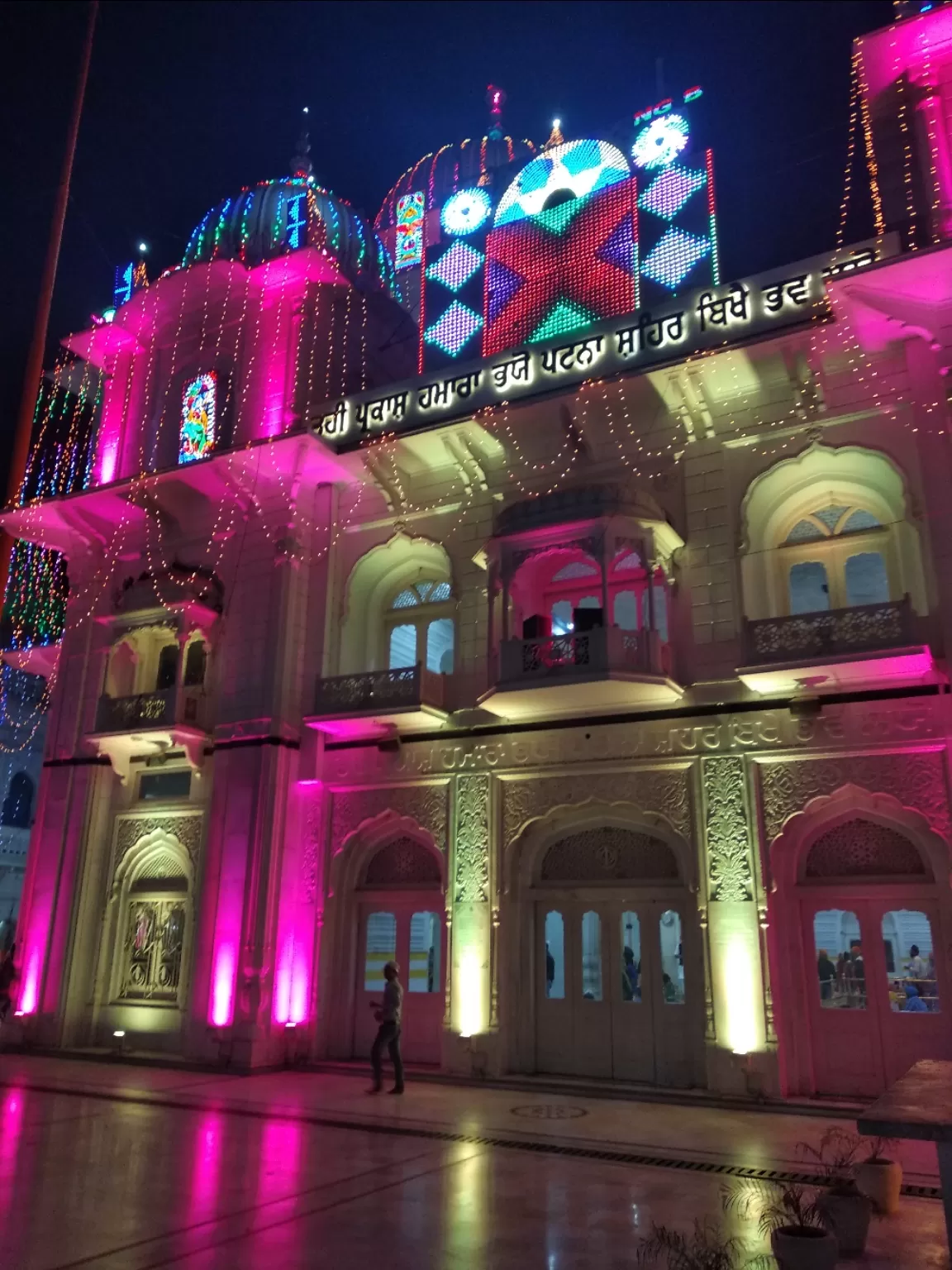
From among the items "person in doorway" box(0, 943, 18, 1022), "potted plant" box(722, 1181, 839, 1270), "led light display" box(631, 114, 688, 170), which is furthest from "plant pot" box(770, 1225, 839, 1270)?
"led light display" box(631, 114, 688, 170)

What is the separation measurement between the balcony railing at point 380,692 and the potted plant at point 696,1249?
817cm

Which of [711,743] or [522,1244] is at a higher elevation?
[711,743]

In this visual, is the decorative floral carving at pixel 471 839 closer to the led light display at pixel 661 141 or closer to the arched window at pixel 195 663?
the arched window at pixel 195 663

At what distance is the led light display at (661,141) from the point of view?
1702 cm

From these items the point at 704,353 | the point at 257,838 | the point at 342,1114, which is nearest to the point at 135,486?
the point at 257,838

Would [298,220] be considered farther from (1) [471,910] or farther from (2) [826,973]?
(2) [826,973]

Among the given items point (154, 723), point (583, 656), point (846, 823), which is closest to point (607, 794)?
point (583, 656)

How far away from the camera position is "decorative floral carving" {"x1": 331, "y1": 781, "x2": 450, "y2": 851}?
13.5 m

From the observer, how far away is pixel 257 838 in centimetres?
1398

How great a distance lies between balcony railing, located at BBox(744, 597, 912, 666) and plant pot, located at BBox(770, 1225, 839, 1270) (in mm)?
7128

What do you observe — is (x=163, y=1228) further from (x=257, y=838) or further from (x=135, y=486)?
(x=135, y=486)

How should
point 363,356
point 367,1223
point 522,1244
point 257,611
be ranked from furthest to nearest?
point 363,356, point 257,611, point 367,1223, point 522,1244

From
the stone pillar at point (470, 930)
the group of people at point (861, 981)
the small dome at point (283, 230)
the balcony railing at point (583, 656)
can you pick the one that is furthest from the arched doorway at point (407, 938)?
the small dome at point (283, 230)

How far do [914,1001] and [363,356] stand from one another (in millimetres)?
14165
